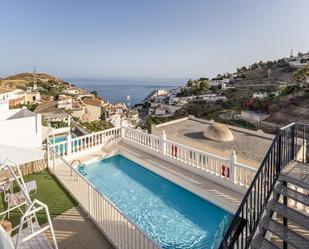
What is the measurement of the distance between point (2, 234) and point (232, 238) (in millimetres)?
3133

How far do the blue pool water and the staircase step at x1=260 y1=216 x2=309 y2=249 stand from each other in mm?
2150

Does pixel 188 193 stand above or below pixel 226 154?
below

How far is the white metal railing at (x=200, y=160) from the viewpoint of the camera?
6611 millimetres

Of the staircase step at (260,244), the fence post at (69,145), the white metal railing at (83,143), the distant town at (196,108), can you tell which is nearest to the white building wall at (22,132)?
the white metal railing at (83,143)

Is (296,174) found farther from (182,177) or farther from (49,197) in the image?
(49,197)

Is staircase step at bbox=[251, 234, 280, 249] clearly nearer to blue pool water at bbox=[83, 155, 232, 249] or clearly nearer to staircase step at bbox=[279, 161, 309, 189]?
staircase step at bbox=[279, 161, 309, 189]

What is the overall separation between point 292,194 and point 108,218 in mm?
3273

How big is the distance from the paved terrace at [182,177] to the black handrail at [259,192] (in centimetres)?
281

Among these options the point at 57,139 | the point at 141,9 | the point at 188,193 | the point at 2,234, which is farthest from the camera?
the point at 141,9

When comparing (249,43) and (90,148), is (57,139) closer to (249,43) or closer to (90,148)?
(90,148)

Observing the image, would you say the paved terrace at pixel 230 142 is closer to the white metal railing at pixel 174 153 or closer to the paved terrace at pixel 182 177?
the white metal railing at pixel 174 153

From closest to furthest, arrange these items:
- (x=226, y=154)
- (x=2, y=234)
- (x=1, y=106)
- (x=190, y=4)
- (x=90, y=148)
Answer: (x=2, y=234), (x=226, y=154), (x=90, y=148), (x=1, y=106), (x=190, y=4)

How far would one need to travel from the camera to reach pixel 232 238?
2934 mm

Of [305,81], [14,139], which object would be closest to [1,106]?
[14,139]
